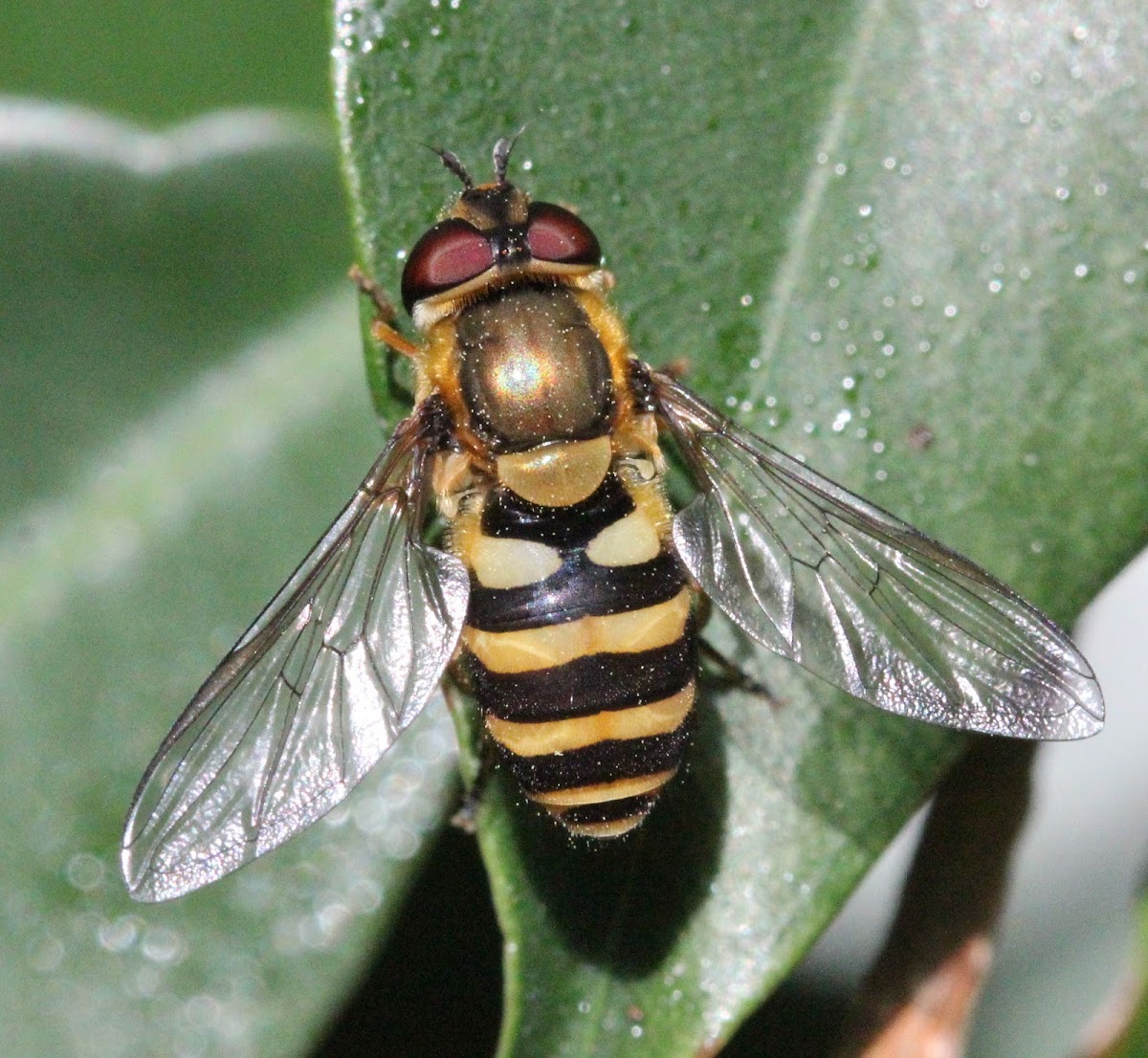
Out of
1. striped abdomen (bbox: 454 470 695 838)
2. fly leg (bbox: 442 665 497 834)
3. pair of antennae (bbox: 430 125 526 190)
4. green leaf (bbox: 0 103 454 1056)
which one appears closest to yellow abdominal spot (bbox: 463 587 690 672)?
striped abdomen (bbox: 454 470 695 838)

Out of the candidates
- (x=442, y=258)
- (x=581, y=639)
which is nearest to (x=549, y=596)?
(x=581, y=639)

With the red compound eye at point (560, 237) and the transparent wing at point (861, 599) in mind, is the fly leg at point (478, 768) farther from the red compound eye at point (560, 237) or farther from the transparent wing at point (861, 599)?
the red compound eye at point (560, 237)

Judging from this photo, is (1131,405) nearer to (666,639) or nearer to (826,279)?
(826,279)

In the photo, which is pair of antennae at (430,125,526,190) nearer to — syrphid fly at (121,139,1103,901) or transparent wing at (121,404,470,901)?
syrphid fly at (121,139,1103,901)

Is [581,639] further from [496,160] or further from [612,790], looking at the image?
[496,160]

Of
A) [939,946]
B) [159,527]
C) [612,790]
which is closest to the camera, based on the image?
[939,946]

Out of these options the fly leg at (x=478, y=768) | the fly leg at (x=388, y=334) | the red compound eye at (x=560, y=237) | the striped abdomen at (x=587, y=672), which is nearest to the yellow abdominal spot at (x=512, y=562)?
the striped abdomen at (x=587, y=672)

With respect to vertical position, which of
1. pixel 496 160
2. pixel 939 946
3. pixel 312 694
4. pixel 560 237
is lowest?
pixel 939 946
